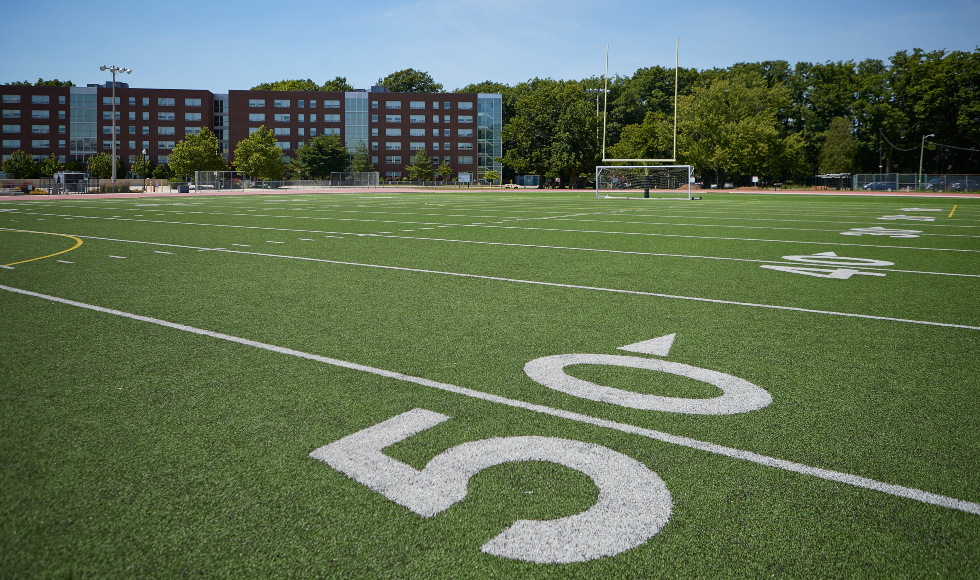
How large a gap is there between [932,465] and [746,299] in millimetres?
4565

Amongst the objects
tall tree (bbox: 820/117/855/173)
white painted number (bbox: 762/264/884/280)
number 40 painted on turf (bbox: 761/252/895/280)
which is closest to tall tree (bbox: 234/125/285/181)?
tall tree (bbox: 820/117/855/173)

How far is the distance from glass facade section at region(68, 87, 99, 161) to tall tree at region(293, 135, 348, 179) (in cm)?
3728

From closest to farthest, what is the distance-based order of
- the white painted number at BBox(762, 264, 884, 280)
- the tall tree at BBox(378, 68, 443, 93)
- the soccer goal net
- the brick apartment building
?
the white painted number at BBox(762, 264, 884, 280) < the soccer goal net < the brick apartment building < the tall tree at BBox(378, 68, 443, 93)

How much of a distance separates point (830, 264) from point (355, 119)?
112394 mm

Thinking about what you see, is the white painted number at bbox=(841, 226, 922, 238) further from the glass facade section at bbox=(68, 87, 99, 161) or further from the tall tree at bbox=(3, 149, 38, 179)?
the glass facade section at bbox=(68, 87, 99, 161)

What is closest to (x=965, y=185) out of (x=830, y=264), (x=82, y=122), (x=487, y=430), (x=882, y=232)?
(x=882, y=232)

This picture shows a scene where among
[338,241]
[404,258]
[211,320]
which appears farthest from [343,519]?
[338,241]

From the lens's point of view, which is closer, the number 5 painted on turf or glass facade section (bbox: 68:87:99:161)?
the number 5 painted on turf

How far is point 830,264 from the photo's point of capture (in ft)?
35.2

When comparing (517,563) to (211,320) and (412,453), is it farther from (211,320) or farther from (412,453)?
(211,320)

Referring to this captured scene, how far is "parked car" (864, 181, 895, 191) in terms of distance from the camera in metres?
67.2

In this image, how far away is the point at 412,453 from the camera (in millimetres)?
3482

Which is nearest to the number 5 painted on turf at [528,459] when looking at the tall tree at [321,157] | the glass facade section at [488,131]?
the tall tree at [321,157]

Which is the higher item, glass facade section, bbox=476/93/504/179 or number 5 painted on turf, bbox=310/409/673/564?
glass facade section, bbox=476/93/504/179
